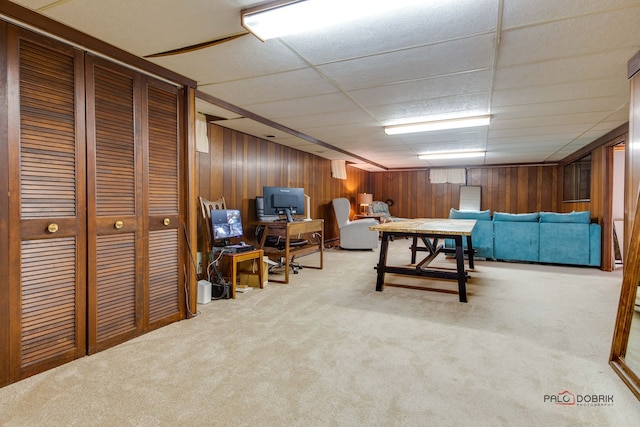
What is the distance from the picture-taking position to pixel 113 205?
7.69ft

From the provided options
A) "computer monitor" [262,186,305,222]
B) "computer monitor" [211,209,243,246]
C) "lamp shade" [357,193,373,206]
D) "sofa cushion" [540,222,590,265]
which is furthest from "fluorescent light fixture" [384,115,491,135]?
"lamp shade" [357,193,373,206]

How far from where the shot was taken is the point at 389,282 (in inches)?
167

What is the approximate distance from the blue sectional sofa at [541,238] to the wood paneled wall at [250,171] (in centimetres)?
319

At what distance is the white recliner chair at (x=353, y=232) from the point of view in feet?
22.5

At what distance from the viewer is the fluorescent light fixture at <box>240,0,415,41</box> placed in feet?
5.74

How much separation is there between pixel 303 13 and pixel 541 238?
527cm

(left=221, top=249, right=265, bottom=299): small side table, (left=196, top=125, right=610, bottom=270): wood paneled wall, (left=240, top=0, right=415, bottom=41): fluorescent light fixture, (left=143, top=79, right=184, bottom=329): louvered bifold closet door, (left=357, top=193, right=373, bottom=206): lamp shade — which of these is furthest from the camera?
(left=357, top=193, right=373, bottom=206): lamp shade

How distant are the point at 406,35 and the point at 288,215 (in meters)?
2.85

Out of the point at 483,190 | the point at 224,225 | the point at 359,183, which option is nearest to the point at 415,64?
the point at 224,225

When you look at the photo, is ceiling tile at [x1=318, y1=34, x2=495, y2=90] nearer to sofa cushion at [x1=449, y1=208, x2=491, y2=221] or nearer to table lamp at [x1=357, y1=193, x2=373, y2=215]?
sofa cushion at [x1=449, y1=208, x2=491, y2=221]

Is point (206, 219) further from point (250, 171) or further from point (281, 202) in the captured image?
point (250, 171)

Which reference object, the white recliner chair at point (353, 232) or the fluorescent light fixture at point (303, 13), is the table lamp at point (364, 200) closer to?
the white recliner chair at point (353, 232)

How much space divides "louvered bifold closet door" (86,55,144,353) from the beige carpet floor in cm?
24

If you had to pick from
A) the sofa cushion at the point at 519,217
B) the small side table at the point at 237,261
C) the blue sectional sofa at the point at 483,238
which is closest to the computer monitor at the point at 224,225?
the small side table at the point at 237,261
